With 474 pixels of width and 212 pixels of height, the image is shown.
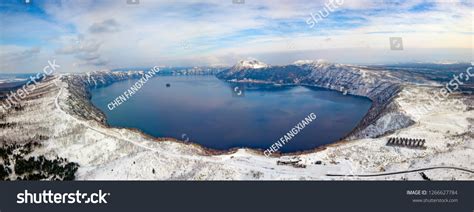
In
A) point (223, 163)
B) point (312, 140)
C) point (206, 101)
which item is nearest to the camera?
point (223, 163)

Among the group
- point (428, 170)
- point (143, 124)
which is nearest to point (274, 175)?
point (428, 170)

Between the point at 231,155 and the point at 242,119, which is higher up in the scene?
the point at 231,155

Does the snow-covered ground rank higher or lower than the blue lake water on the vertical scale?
Result: higher

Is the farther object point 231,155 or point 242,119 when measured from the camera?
point 242,119

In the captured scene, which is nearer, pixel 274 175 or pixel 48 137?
pixel 274 175

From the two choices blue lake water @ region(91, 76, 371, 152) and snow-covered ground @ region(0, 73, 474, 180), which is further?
blue lake water @ region(91, 76, 371, 152)
